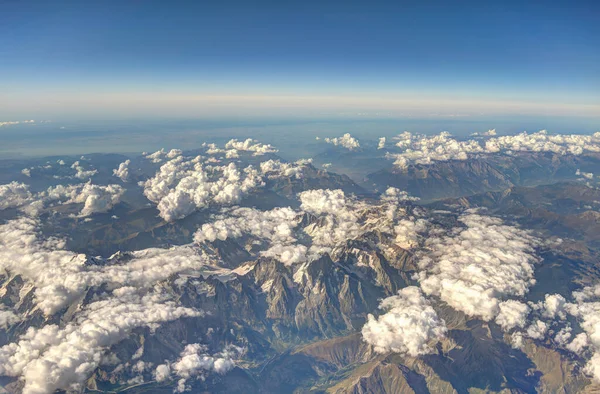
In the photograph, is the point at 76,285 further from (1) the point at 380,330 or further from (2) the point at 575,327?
(2) the point at 575,327

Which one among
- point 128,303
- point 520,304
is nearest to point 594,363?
point 520,304

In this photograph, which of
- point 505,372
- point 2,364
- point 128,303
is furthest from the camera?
point 505,372

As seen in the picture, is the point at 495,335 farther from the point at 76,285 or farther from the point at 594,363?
the point at 76,285

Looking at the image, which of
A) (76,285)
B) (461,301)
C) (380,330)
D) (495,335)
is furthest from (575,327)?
(76,285)

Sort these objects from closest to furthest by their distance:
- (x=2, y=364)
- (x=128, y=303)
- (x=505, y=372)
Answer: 1. (x=2, y=364)
2. (x=128, y=303)
3. (x=505, y=372)

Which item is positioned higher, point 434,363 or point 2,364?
point 2,364

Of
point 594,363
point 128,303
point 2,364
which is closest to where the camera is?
A: point 2,364

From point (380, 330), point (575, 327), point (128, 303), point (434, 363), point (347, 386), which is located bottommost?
point (347, 386)

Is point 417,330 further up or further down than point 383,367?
further up

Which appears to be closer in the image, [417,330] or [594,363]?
[594,363]
